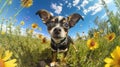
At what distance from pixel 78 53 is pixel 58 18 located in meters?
0.40

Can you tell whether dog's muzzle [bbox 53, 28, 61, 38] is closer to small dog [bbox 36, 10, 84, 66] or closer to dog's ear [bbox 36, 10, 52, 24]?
small dog [bbox 36, 10, 84, 66]

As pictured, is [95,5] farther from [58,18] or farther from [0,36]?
[0,36]

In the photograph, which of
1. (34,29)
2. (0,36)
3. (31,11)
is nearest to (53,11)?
(31,11)

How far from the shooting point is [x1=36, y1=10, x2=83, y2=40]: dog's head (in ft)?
6.59

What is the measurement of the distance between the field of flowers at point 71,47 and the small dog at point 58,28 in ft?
0.40

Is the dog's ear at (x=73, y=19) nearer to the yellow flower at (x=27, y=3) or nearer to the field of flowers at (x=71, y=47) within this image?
the field of flowers at (x=71, y=47)

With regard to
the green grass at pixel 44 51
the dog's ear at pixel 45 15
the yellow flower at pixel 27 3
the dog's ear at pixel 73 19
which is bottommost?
the green grass at pixel 44 51

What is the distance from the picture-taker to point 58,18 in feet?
6.75

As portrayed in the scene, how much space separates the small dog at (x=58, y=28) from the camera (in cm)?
202

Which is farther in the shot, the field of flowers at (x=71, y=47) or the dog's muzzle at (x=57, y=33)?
the field of flowers at (x=71, y=47)

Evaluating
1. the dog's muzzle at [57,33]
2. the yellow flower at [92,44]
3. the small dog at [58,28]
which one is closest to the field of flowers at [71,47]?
the yellow flower at [92,44]

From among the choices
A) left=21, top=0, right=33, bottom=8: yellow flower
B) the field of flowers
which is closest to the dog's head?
left=21, top=0, right=33, bottom=8: yellow flower

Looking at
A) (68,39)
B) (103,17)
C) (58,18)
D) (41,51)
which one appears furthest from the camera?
(103,17)

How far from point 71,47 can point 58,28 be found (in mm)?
439
